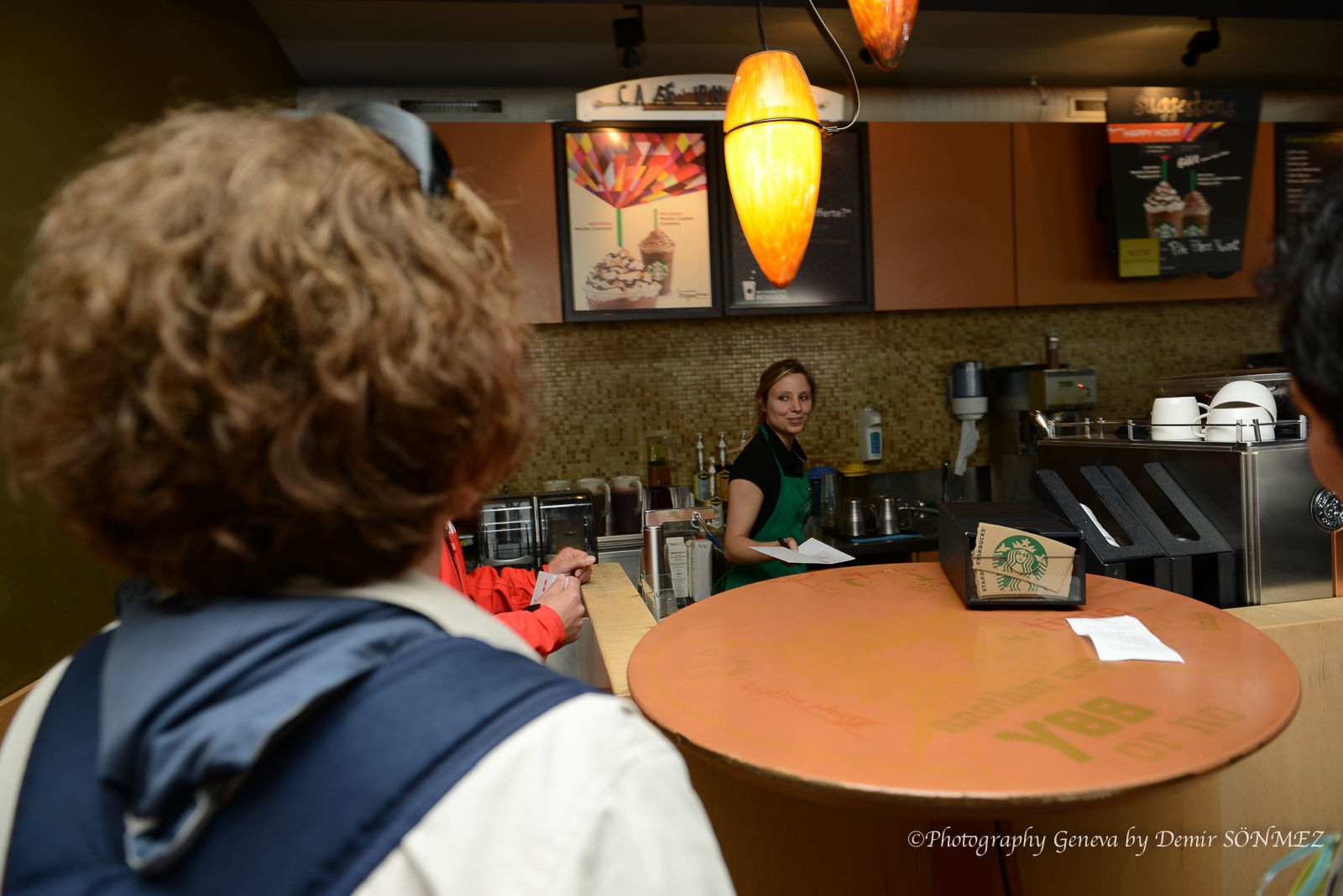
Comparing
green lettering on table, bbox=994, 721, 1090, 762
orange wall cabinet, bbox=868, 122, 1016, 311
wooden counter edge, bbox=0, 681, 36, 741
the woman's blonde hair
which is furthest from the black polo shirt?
wooden counter edge, bbox=0, 681, 36, 741

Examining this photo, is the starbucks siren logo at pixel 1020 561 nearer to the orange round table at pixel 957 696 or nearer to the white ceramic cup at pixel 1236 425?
the orange round table at pixel 957 696

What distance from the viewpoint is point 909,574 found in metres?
1.72

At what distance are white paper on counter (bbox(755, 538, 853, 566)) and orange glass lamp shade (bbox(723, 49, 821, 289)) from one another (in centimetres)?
72

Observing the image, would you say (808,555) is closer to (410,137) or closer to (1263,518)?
(1263,518)

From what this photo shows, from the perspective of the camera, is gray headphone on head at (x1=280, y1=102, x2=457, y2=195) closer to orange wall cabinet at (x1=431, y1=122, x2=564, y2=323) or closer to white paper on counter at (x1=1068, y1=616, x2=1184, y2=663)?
white paper on counter at (x1=1068, y1=616, x2=1184, y2=663)

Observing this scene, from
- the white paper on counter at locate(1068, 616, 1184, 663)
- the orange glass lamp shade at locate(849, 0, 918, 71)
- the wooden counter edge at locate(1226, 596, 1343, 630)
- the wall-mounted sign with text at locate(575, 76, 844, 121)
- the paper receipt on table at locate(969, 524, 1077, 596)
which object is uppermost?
the wall-mounted sign with text at locate(575, 76, 844, 121)

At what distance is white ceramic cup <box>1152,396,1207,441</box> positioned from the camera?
2055mm

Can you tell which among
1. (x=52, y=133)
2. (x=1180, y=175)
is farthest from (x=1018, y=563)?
(x=1180, y=175)

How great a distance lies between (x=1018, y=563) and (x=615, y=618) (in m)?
0.88

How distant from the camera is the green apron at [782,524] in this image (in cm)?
265

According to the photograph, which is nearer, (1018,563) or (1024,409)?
(1018,563)

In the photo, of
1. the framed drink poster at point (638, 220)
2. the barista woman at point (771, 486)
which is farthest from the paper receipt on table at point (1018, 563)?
the framed drink poster at point (638, 220)

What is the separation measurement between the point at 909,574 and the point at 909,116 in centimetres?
287

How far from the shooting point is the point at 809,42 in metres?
3.52
